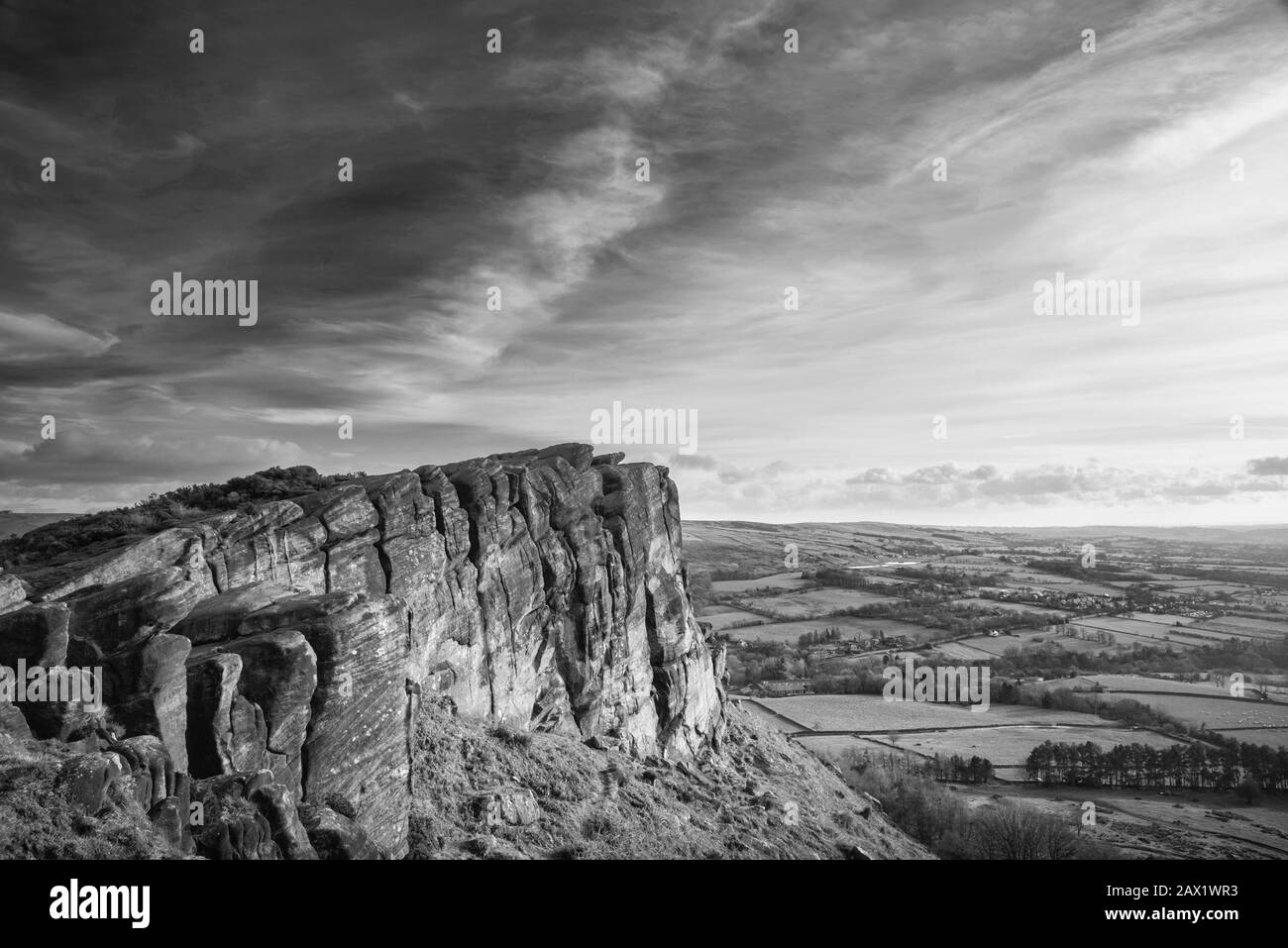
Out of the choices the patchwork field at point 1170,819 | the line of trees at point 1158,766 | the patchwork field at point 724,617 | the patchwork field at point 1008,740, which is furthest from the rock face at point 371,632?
the patchwork field at point 724,617

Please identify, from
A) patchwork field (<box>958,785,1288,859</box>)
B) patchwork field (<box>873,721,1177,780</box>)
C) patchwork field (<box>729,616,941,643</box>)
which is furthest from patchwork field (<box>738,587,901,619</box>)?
patchwork field (<box>958,785,1288,859</box>)

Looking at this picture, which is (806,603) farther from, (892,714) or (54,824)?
(54,824)

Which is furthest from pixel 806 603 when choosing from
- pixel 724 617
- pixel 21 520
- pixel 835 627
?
pixel 21 520

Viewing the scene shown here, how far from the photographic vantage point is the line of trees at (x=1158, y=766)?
71062 millimetres

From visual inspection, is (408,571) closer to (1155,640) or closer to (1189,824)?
(1189,824)

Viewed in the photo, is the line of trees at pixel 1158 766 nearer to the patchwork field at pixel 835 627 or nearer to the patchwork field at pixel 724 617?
the patchwork field at pixel 835 627

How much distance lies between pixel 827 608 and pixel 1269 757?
109 meters

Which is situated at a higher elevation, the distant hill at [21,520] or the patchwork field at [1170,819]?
the distant hill at [21,520]

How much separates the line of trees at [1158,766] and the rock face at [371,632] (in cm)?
4352

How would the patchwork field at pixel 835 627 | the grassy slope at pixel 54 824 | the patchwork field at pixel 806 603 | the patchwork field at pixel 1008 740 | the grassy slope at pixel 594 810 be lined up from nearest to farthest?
the grassy slope at pixel 54 824 < the grassy slope at pixel 594 810 < the patchwork field at pixel 1008 740 < the patchwork field at pixel 835 627 < the patchwork field at pixel 806 603

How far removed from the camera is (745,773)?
51.5m

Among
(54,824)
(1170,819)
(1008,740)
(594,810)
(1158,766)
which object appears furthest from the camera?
(1008,740)

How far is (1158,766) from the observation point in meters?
73.2

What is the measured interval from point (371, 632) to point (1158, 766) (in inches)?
3295
